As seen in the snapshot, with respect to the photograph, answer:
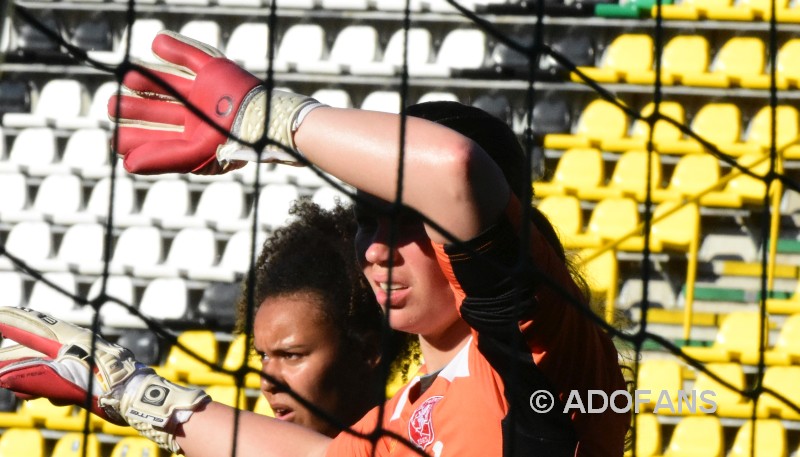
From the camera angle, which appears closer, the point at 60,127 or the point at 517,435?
the point at 517,435

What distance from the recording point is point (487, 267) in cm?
72

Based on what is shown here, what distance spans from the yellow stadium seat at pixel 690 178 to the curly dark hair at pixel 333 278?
1843 millimetres

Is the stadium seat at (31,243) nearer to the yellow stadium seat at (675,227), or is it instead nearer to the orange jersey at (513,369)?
the yellow stadium seat at (675,227)

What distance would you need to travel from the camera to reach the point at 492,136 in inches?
32.9

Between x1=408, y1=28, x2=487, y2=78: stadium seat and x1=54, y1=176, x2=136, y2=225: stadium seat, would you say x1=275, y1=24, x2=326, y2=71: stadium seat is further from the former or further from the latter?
x1=54, y1=176, x2=136, y2=225: stadium seat

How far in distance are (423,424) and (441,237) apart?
245mm

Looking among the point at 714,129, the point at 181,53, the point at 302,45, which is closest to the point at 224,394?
the point at 302,45

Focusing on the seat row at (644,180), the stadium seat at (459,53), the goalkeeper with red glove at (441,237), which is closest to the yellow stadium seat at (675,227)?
the seat row at (644,180)

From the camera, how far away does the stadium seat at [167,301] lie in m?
3.12

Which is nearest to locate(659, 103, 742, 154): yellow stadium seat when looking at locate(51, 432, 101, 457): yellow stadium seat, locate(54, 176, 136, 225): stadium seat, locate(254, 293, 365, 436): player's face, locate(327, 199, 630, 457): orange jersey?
locate(54, 176, 136, 225): stadium seat

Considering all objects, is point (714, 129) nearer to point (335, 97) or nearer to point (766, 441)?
point (766, 441)

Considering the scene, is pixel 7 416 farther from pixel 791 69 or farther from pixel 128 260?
pixel 791 69

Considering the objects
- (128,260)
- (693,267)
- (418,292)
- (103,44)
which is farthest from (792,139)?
(418,292)

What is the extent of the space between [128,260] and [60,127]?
572 millimetres
